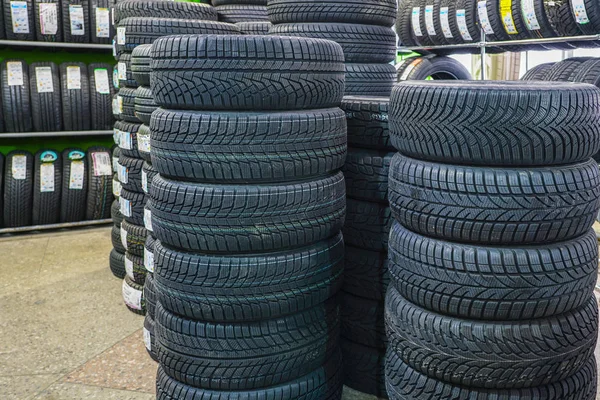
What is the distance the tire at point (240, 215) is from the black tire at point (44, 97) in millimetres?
3547

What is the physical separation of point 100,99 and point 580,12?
4299 millimetres

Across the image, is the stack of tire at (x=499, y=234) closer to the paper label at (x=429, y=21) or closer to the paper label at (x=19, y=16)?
the paper label at (x=19, y=16)

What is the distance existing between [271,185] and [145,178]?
1.19 m

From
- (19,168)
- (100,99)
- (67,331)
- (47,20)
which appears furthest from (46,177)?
(67,331)

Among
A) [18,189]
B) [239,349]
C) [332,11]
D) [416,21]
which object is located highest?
[332,11]

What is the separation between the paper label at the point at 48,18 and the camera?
5.45 metres

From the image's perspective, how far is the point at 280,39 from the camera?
2305mm

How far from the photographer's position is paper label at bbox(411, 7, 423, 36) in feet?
23.2

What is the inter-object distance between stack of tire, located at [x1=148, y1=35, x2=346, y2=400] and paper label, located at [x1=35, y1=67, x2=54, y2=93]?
350 cm

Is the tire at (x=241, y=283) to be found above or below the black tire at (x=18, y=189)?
above

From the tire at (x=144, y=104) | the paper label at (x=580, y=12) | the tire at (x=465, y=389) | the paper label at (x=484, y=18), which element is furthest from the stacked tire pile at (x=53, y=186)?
the paper label at (x=580, y=12)

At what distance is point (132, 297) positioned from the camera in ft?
12.9

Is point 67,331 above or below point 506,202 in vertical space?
below

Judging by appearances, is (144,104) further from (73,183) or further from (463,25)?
(463,25)
